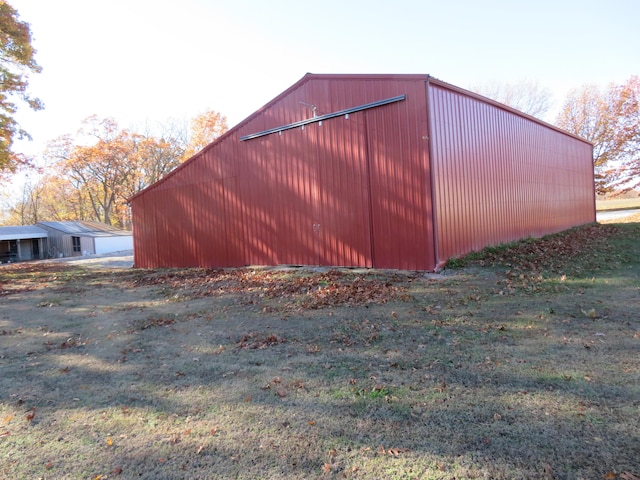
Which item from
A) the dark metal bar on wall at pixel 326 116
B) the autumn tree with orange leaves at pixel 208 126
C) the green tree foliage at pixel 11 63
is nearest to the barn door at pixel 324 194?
the dark metal bar on wall at pixel 326 116

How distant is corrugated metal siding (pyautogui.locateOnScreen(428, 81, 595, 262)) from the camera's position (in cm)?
972

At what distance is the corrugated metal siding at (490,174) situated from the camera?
9.72 m

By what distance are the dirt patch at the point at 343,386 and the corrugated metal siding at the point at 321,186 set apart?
2.72 metres

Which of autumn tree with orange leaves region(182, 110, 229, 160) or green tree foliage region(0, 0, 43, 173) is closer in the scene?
green tree foliage region(0, 0, 43, 173)

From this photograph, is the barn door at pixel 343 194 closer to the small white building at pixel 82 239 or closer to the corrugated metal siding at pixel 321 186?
the corrugated metal siding at pixel 321 186

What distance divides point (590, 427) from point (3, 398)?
5.12 metres

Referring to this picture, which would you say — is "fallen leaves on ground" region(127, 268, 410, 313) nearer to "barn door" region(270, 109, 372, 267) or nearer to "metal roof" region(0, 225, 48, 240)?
"barn door" region(270, 109, 372, 267)

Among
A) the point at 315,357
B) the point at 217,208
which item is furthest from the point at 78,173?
the point at 315,357

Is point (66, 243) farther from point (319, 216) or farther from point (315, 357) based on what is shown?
point (315, 357)

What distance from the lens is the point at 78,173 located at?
45.4 m

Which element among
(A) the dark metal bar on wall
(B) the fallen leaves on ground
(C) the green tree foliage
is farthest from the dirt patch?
(C) the green tree foliage

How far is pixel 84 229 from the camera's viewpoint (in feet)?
139

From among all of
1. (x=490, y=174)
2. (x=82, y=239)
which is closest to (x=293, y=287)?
(x=490, y=174)

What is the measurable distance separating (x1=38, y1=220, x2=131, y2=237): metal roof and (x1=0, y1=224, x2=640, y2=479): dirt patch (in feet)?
123
